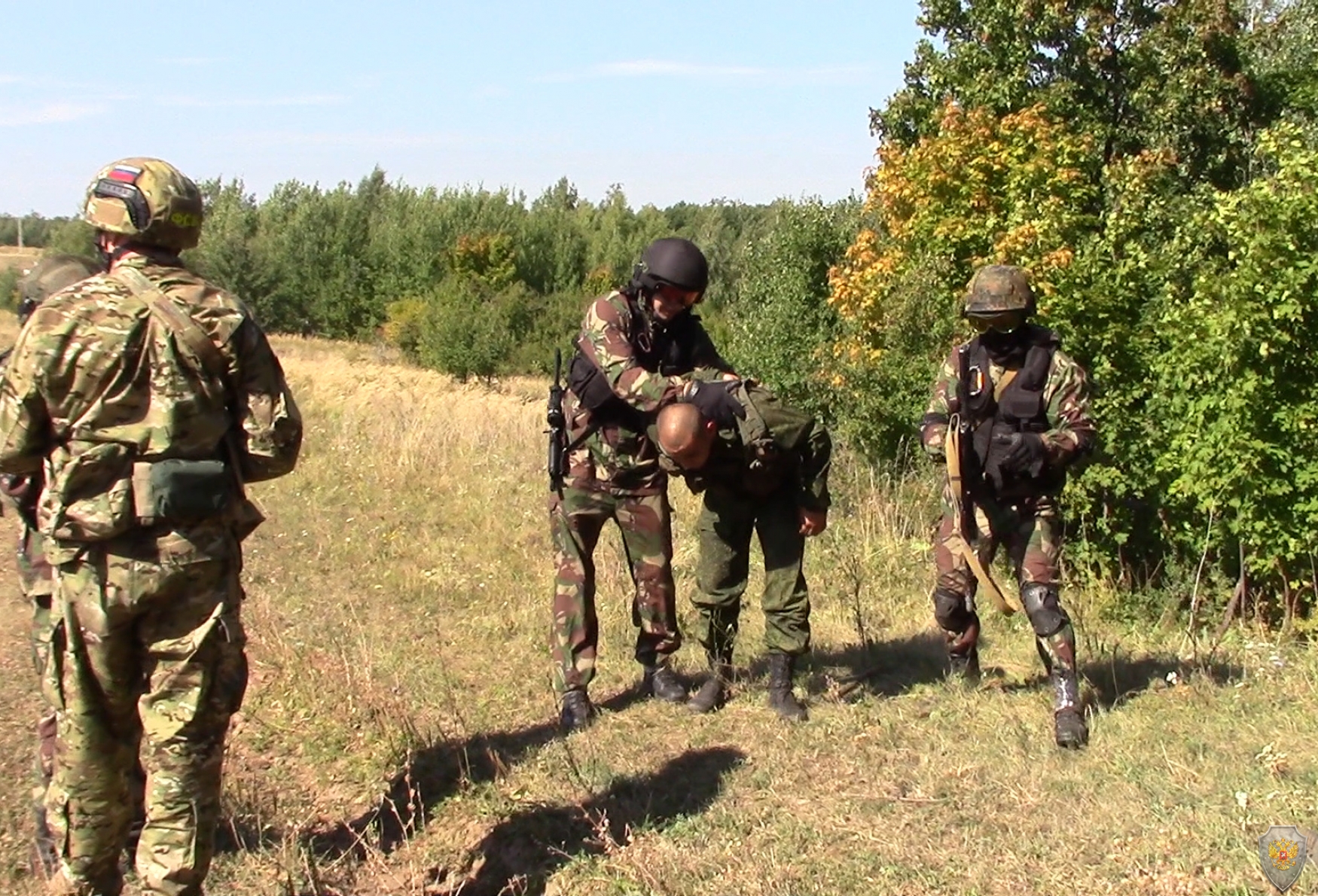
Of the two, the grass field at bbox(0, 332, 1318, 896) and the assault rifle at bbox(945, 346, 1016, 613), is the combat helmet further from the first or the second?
the grass field at bbox(0, 332, 1318, 896)

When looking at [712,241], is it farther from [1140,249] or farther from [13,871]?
[13,871]

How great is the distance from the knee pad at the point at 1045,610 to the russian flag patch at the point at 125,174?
3.78m

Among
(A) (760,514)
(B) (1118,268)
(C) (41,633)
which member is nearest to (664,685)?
(A) (760,514)

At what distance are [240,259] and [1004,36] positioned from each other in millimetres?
31034

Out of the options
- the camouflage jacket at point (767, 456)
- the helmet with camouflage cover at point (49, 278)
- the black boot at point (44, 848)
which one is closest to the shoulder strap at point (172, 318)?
the helmet with camouflage cover at point (49, 278)

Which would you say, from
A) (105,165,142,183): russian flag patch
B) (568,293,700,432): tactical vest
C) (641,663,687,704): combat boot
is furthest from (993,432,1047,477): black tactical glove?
(105,165,142,183): russian flag patch

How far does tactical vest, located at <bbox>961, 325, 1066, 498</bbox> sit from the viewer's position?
211 inches

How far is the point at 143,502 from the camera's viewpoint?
348 cm

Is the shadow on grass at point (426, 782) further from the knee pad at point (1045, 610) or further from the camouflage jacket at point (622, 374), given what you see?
the knee pad at point (1045, 610)

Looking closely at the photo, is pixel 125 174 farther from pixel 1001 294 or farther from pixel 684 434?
pixel 1001 294

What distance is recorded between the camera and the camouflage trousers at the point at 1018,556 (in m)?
5.32

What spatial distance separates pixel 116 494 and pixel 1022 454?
3.46 metres

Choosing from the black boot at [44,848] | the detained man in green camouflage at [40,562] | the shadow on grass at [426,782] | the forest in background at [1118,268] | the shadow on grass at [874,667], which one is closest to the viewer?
the detained man in green camouflage at [40,562]

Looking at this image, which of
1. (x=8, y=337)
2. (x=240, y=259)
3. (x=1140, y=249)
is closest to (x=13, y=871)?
(x=1140, y=249)
